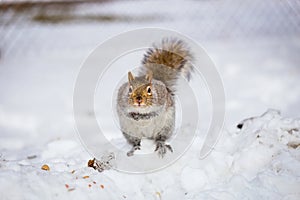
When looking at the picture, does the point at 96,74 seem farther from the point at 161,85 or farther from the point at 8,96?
the point at 161,85

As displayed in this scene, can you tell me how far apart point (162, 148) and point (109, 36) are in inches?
148

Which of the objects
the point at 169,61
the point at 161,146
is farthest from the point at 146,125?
the point at 169,61

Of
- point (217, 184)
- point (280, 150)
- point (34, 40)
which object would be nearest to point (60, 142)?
point (217, 184)

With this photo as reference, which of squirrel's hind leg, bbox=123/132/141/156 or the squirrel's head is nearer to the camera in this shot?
the squirrel's head

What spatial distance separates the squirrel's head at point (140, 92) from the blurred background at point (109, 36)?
1.17 m

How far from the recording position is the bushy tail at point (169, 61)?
2463mm

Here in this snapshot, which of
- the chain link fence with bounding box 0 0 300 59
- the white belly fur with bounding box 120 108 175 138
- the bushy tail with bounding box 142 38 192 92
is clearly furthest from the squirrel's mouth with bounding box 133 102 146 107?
the chain link fence with bounding box 0 0 300 59

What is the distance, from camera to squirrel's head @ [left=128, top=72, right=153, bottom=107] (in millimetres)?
2084

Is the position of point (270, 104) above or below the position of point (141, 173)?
above

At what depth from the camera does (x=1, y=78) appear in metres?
4.68

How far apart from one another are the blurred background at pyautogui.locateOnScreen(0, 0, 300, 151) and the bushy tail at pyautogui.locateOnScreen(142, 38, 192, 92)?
93 centimetres

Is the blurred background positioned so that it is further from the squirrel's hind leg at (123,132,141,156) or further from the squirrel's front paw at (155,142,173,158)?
the squirrel's front paw at (155,142,173,158)

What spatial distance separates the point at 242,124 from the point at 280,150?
1.39 ft

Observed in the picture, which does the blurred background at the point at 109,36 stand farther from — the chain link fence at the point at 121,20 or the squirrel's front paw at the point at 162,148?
the squirrel's front paw at the point at 162,148
